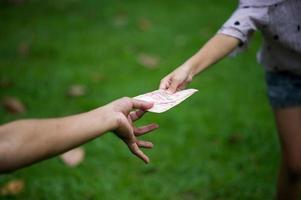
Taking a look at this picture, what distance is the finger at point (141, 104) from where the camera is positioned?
1377mm

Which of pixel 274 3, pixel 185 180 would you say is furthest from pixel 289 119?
pixel 185 180

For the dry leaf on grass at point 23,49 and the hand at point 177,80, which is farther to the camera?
the dry leaf on grass at point 23,49

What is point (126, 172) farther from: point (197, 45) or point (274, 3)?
point (197, 45)

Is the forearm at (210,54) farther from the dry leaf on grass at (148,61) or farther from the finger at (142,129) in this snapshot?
the dry leaf on grass at (148,61)

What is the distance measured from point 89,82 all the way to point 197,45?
1206mm

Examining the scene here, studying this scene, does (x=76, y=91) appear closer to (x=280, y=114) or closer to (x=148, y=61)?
(x=148, y=61)

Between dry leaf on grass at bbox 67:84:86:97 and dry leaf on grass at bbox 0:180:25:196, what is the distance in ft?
3.43

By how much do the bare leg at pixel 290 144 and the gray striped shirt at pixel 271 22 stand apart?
0.89 feet

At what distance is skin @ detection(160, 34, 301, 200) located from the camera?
1589mm

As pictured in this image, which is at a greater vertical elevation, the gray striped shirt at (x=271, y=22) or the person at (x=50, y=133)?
the gray striped shirt at (x=271, y=22)

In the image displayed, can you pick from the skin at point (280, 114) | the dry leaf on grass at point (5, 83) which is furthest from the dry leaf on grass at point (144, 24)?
the skin at point (280, 114)

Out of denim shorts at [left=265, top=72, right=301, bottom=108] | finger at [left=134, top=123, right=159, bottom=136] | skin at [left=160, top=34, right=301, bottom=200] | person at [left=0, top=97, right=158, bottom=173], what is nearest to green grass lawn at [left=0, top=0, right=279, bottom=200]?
skin at [left=160, top=34, right=301, bottom=200]

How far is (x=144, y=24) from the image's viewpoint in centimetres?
460

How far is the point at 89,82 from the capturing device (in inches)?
136
